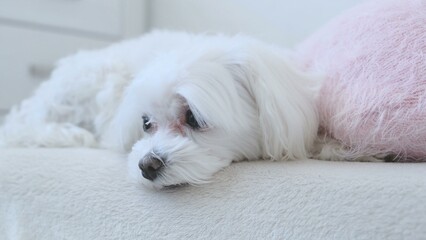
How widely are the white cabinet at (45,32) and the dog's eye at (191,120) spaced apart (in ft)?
3.98

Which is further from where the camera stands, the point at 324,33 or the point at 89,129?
the point at 89,129

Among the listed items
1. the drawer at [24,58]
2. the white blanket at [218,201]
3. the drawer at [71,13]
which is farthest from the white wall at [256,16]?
the white blanket at [218,201]

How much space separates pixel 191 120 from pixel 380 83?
13.8 inches

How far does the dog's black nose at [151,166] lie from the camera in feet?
2.60

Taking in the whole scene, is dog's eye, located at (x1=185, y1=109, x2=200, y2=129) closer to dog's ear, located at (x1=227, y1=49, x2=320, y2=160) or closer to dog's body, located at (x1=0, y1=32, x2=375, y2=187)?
dog's body, located at (x1=0, y1=32, x2=375, y2=187)

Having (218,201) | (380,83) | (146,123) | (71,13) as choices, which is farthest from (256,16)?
(218,201)

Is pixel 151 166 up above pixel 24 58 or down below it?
below

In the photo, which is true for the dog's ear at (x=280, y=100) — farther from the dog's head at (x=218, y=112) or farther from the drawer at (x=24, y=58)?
the drawer at (x=24, y=58)

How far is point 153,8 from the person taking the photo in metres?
2.29

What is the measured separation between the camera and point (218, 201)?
0.71 metres

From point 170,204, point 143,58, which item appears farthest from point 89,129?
point 170,204

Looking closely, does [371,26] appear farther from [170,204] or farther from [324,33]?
[170,204]

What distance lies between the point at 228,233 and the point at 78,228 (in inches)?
11.6

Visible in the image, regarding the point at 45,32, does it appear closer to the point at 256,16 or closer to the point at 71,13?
the point at 71,13
